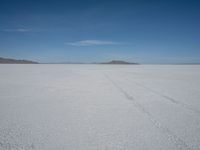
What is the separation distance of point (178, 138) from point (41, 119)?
2185mm

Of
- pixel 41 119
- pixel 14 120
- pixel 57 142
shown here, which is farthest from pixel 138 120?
pixel 14 120

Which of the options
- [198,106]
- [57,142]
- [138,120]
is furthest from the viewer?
[198,106]

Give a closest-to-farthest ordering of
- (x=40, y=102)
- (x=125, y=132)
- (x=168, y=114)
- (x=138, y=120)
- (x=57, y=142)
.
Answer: (x=57, y=142), (x=125, y=132), (x=138, y=120), (x=168, y=114), (x=40, y=102)

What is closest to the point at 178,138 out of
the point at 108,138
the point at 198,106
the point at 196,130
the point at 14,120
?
the point at 196,130

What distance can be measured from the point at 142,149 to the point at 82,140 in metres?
0.76

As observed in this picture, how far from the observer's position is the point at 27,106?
3998 millimetres

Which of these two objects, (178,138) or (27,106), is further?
(27,106)

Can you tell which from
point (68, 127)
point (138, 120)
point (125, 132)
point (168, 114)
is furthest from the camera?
point (168, 114)

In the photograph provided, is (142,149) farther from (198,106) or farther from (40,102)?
(40,102)

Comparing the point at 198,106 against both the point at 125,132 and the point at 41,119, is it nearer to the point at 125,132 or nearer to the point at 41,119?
the point at 125,132

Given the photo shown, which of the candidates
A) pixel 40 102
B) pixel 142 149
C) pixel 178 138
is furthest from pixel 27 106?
pixel 178 138

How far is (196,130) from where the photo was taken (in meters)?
2.60

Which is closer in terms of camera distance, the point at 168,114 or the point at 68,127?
the point at 68,127

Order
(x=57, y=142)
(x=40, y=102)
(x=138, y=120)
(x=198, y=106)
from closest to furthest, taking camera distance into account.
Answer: (x=57, y=142), (x=138, y=120), (x=198, y=106), (x=40, y=102)
